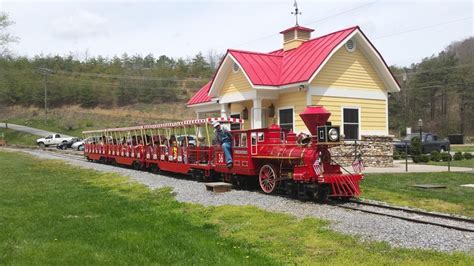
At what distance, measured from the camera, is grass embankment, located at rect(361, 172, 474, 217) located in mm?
12125

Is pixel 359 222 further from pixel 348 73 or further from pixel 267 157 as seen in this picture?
pixel 348 73

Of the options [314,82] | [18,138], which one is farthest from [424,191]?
[18,138]

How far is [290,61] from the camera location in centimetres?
2289

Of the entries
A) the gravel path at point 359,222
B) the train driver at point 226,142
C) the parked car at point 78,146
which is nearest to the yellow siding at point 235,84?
Result: the train driver at point 226,142

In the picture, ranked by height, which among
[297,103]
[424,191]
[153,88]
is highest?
[153,88]

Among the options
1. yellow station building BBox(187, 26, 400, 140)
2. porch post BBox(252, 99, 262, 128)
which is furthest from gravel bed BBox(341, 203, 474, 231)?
porch post BBox(252, 99, 262, 128)

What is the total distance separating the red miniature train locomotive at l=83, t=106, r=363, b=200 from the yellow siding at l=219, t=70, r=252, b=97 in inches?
158

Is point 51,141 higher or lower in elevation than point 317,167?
higher

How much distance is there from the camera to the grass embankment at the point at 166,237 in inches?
285

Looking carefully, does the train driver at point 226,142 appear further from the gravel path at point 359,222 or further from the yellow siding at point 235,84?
the yellow siding at point 235,84

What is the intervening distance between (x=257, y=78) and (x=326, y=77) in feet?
9.62

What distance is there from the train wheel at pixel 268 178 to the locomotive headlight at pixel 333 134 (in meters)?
2.35

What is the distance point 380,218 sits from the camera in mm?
10203

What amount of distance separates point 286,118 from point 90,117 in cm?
6159
